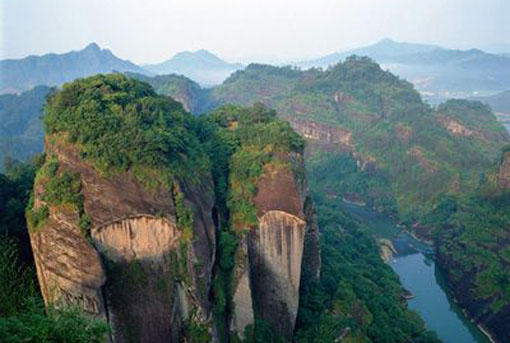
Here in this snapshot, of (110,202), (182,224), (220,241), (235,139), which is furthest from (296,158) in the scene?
(110,202)

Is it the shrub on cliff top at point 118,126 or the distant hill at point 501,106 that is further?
the distant hill at point 501,106

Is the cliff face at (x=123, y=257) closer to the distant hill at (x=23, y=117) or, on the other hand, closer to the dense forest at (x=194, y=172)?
the dense forest at (x=194, y=172)

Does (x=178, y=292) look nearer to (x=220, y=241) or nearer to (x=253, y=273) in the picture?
(x=220, y=241)

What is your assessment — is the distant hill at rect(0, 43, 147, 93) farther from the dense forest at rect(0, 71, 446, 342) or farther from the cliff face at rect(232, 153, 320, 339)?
the cliff face at rect(232, 153, 320, 339)

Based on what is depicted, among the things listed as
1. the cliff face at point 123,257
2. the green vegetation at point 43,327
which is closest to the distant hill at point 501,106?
the cliff face at point 123,257

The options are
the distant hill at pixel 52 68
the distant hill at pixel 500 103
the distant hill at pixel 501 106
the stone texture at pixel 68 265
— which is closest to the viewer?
the stone texture at pixel 68 265

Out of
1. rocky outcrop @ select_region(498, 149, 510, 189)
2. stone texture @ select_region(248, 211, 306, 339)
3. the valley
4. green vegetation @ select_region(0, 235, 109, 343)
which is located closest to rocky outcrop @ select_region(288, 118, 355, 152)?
rocky outcrop @ select_region(498, 149, 510, 189)

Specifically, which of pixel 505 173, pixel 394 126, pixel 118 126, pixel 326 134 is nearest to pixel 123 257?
pixel 118 126
